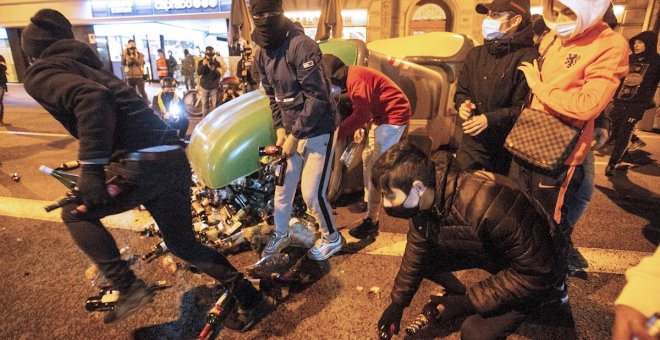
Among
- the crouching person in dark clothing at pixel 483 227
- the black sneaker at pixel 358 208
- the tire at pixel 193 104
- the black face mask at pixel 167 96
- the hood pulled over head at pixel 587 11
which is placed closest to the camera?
the crouching person in dark clothing at pixel 483 227

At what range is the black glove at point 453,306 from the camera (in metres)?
2.33

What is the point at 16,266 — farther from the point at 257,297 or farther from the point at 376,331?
the point at 376,331

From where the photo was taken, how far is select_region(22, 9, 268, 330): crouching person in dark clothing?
1.80 meters

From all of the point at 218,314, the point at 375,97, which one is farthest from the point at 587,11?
the point at 218,314

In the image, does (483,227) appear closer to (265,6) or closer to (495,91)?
(495,91)

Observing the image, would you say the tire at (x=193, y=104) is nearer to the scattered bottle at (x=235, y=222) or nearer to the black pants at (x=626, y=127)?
the scattered bottle at (x=235, y=222)

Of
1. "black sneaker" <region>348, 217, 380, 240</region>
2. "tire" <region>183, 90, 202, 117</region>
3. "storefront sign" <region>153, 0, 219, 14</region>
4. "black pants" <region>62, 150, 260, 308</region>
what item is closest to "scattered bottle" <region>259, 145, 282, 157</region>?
Result: "black pants" <region>62, 150, 260, 308</region>

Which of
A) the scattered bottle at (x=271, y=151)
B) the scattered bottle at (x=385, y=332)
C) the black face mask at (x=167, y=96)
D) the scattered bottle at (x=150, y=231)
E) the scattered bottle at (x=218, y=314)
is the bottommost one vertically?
the scattered bottle at (x=150, y=231)

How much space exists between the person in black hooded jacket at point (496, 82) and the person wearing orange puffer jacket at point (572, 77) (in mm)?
156

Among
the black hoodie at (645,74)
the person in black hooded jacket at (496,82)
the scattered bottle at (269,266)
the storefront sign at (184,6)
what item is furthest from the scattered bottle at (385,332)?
the storefront sign at (184,6)

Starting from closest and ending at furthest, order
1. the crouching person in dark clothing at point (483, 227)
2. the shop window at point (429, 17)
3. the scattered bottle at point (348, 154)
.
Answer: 1. the crouching person in dark clothing at point (483, 227)
2. the scattered bottle at point (348, 154)
3. the shop window at point (429, 17)

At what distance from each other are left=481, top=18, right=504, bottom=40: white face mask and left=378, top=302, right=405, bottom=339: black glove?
6.19 feet

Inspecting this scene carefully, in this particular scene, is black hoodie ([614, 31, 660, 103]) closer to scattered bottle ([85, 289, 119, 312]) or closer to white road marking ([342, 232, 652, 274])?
white road marking ([342, 232, 652, 274])

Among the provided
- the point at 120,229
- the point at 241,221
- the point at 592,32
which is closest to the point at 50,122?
the point at 120,229
